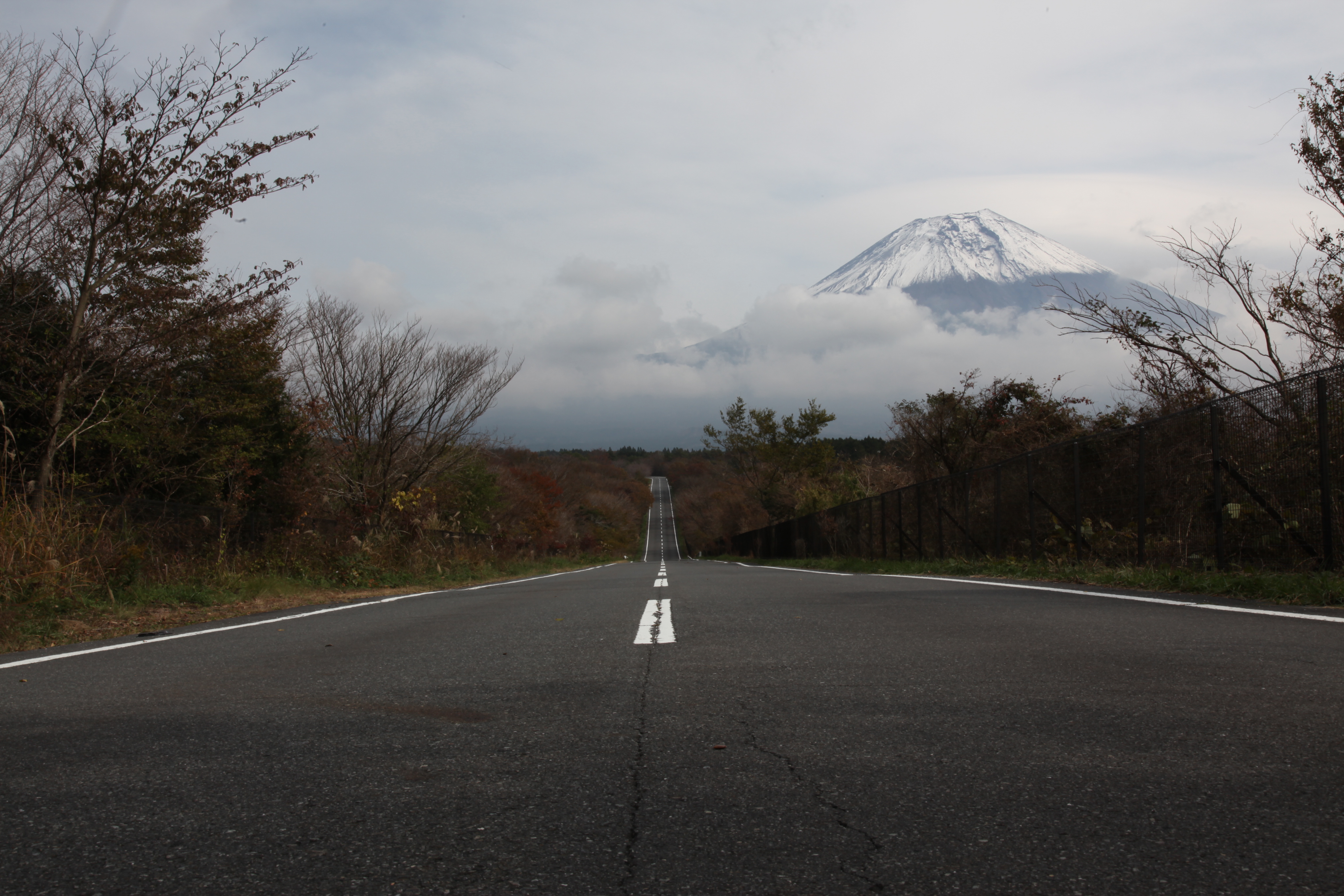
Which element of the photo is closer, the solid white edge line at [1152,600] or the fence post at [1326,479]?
the solid white edge line at [1152,600]

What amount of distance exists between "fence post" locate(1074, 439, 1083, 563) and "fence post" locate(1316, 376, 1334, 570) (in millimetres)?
5465

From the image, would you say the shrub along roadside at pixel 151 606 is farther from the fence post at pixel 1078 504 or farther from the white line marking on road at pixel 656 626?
the fence post at pixel 1078 504

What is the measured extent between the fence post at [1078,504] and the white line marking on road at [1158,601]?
1958mm

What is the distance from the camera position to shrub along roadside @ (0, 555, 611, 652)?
26.0 feet

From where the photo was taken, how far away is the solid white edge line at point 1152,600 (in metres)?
6.52

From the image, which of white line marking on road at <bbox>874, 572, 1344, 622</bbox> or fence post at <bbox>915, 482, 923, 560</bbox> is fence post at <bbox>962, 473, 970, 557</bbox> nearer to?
fence post at <bbox>915, 482, 923, 560</bbox>

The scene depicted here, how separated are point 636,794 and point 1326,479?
838 cm

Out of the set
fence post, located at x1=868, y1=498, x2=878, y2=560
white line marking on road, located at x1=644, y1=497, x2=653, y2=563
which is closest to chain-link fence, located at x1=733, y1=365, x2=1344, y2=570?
fence post, located at x1=868, y1=498, x2=878, y2=560

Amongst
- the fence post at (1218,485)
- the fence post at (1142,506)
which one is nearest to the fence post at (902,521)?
the fence post at (1142,506)

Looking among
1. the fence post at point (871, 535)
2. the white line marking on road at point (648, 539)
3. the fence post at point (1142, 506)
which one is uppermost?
the fence post at point (1142, 506)

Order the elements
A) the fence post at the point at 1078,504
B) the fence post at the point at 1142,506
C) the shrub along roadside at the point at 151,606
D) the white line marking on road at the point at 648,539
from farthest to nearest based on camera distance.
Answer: the white line marking on road at the point at 648,539 → the fence post at the point at 1078,504 → the fence post at the point at 1142,506 → the shrub along roadside at the point at 151,606

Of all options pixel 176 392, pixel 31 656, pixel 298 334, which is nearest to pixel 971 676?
pixel 31 656

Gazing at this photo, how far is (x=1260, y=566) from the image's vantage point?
379 inches

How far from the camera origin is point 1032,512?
15.8 metres
